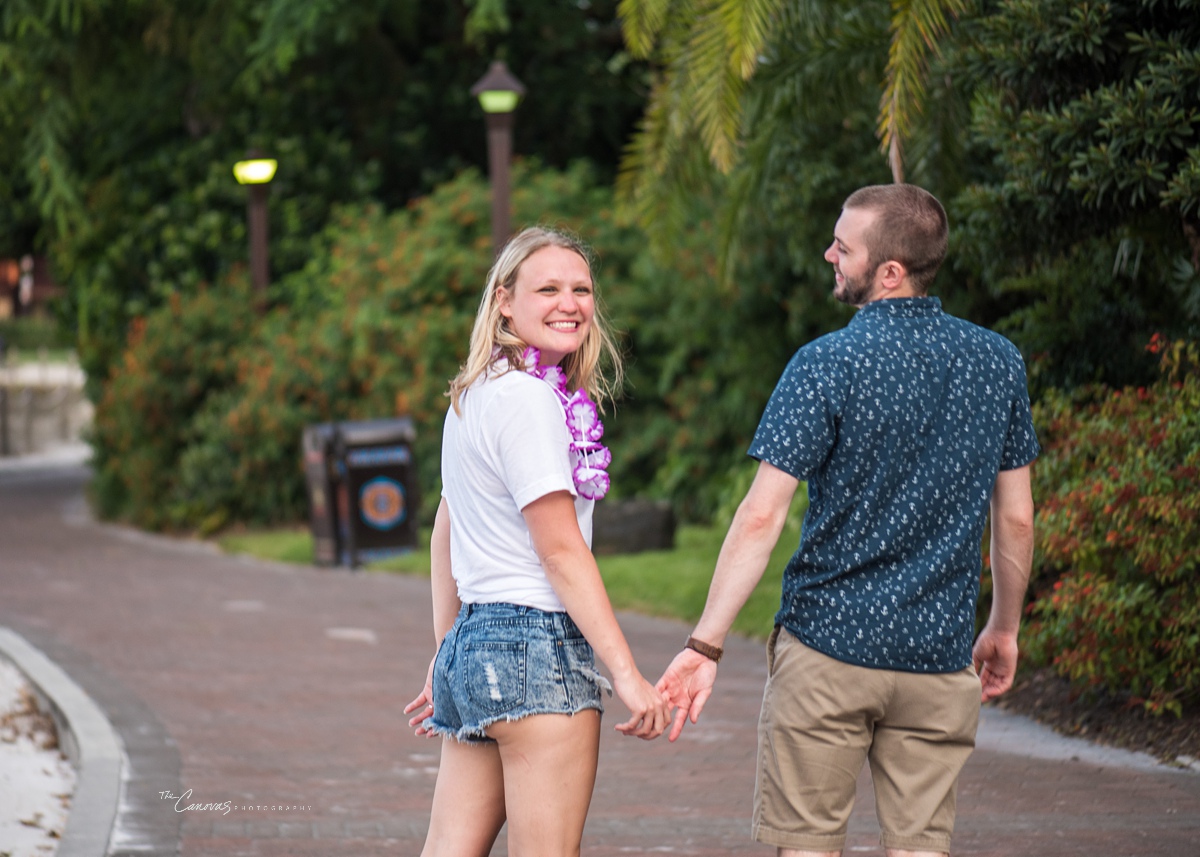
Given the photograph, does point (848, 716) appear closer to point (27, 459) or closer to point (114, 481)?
point (114, 481)

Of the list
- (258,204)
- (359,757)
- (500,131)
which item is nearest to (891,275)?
(359,757)

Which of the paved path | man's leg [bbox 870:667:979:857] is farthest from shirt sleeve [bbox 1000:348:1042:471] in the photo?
the paved path

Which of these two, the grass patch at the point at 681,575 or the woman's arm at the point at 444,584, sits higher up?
the woman's arm at the point at 444,584

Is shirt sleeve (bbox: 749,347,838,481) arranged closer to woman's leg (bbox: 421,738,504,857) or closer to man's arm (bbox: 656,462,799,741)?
man's arm (bbox: 656,462,799,741)

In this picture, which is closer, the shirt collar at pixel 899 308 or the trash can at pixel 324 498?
the shirt collar at pixel 899 308

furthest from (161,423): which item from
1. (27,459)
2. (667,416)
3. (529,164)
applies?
(27,459)

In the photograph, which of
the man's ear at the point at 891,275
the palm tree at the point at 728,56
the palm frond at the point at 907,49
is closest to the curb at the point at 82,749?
the man's ear at the point at 891,275

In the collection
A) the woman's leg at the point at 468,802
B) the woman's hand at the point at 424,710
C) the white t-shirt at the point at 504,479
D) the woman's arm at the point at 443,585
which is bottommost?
the woman's leg at the point at 468,802

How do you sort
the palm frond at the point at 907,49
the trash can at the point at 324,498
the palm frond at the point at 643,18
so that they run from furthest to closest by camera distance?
1. the trash can at the point at 324,498
2. the palm frond at the point at 643,18
3. the palm frond at the point at 907,49

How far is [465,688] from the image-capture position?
3.20m

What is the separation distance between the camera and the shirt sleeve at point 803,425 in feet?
10.6

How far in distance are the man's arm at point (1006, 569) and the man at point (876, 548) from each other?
0.42 ft

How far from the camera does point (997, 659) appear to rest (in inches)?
144

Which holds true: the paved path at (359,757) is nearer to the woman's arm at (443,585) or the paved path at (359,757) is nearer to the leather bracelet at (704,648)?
the woman's arm at (443,585)
